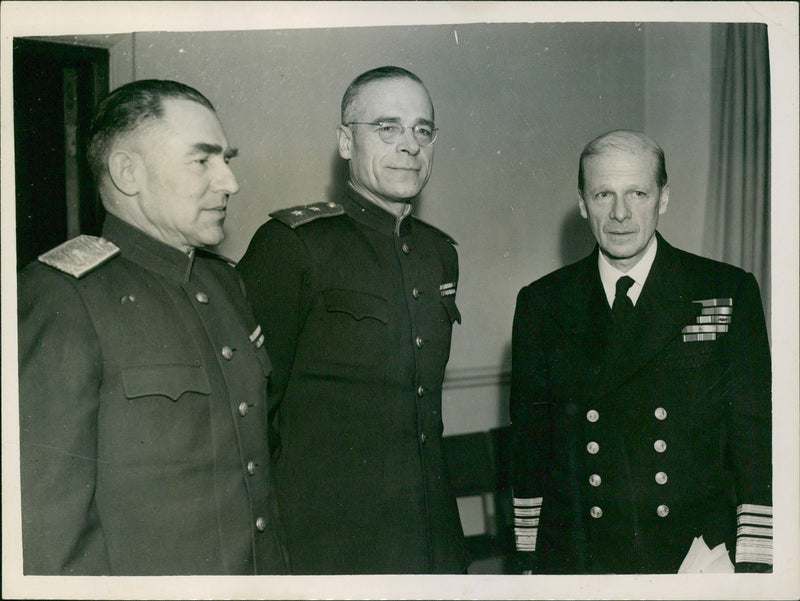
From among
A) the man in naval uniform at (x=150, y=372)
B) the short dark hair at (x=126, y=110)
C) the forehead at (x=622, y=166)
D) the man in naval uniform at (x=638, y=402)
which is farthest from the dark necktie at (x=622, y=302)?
the short dark hair at (x=126, y=110)

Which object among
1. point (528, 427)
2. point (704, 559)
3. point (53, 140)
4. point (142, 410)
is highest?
point (53, 140)

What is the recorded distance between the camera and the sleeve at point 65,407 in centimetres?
182

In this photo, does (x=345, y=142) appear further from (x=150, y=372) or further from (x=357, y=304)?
(x=150, y=372)

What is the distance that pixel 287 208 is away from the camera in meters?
2.15

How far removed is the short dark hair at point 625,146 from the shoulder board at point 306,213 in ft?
2.22

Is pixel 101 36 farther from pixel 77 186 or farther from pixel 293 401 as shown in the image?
pixel 293 401

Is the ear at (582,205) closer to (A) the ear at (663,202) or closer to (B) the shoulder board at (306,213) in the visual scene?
(A) the ear at (663,202)

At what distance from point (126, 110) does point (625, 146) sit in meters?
1.31

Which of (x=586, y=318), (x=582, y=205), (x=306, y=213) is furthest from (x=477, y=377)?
(x=306, y=213)

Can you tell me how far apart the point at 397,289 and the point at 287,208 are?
38cm

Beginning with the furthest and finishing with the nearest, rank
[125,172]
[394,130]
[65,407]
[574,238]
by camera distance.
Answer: [574,238] < [394,130] < [125,172] < [65,407]

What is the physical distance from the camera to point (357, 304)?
2055 mm

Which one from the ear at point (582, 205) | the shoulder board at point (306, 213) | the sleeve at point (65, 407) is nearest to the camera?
the sleeve at point (65, 407)

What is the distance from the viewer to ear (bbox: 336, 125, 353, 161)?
2.13 metres
